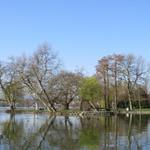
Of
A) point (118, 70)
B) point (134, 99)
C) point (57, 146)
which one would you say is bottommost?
point (57, 146)

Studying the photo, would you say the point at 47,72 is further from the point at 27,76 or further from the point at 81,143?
the point at 81,143

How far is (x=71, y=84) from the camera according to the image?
88.1 meters

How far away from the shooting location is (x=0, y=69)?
90.2 meters

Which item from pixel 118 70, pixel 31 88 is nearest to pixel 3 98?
pixel 31 88

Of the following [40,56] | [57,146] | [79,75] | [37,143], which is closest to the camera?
[57,146]

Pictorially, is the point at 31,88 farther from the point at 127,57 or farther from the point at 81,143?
the point at 81,143

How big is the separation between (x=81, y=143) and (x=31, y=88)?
58.7 m

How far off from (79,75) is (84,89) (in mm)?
6502

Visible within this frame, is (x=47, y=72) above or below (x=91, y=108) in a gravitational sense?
above

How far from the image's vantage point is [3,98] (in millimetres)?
94812

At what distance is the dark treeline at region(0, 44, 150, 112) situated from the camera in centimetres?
8200

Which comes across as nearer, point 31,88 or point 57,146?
point 57,146

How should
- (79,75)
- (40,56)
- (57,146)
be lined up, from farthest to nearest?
1. (79,75)
2. (40,56)
3. (57,146)

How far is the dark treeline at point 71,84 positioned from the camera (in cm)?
8200
